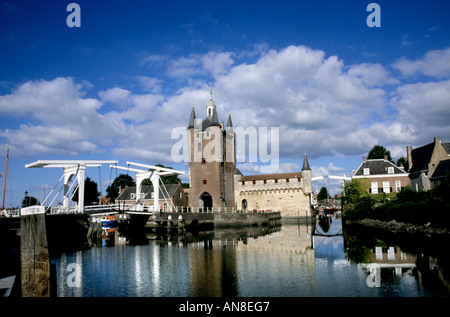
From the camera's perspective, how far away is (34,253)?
6.03 metres

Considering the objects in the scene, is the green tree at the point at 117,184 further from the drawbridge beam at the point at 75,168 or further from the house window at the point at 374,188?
the house window at the point at 374,188

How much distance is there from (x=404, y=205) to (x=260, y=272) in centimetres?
2013

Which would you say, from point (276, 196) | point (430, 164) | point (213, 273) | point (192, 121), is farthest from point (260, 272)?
point (276, 196)

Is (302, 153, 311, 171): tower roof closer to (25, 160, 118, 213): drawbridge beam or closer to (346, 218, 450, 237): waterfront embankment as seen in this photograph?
(346, 218, 450, 237): waterfront embankment

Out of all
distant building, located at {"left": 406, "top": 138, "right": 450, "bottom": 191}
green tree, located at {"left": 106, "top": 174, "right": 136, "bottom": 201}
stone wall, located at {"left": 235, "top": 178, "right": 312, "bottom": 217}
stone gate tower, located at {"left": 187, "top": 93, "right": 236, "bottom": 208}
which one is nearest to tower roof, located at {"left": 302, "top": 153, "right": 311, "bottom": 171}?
stone wall, located at {"left": 235, "top": 178, "right": 312, "bottom": 217}

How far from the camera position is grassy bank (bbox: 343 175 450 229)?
20.8 meters

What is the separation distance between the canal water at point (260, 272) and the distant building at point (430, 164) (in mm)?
18328

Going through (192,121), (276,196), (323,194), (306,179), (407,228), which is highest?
(192,121)

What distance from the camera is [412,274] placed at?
11523 millimetres

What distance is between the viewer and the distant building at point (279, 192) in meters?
47.4

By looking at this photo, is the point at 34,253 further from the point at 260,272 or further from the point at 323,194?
the point at 323,194

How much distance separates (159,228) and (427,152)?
31.2 metres

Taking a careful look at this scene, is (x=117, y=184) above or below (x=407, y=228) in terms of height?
above
